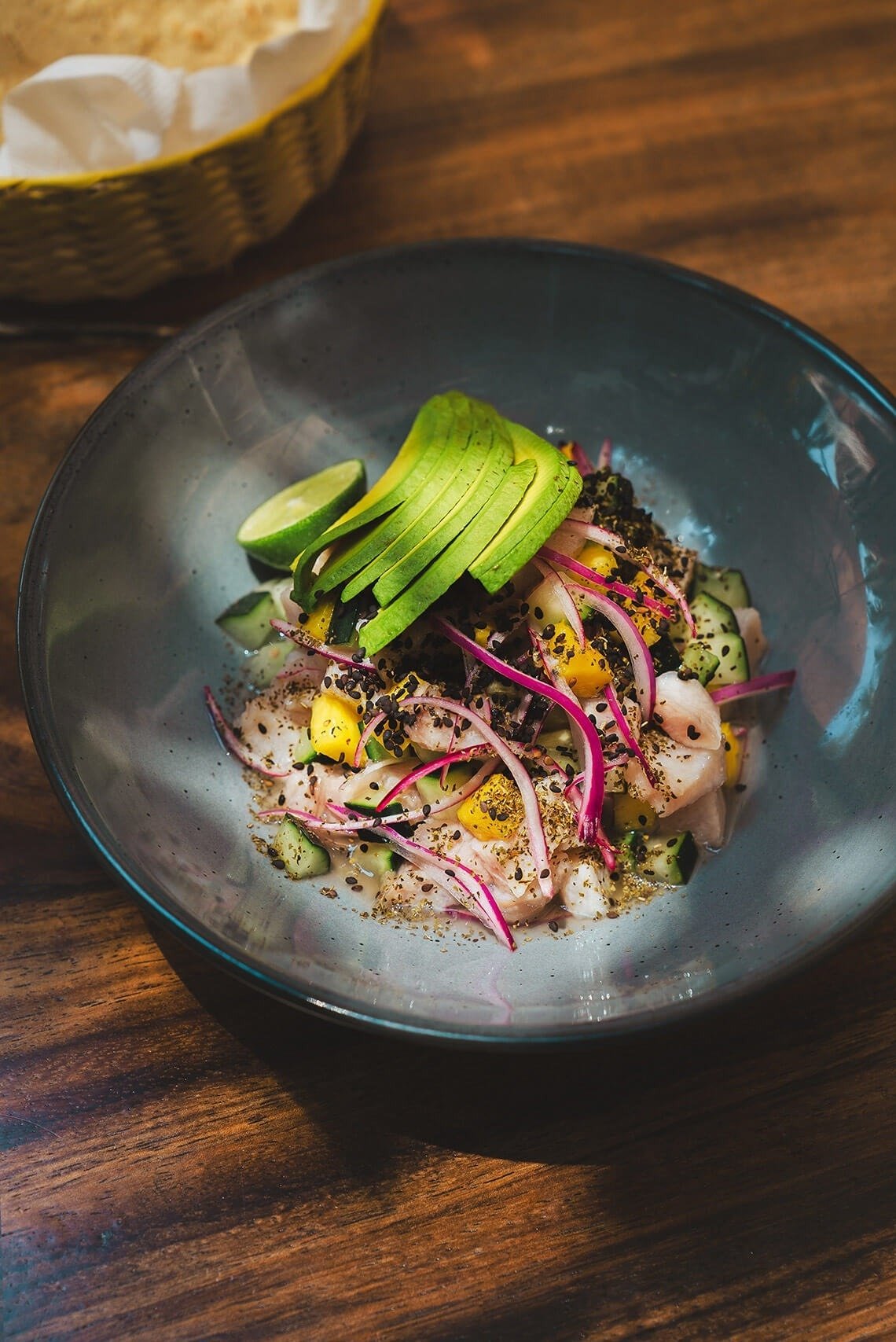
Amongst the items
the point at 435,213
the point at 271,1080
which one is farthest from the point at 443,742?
the point at 435,213

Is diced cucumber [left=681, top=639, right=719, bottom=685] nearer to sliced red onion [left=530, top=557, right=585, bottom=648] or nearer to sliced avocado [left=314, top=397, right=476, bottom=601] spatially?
sliced red onion [left=530, top=557, right=585, bottom=648]

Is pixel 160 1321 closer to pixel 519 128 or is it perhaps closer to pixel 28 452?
pixel 28 452

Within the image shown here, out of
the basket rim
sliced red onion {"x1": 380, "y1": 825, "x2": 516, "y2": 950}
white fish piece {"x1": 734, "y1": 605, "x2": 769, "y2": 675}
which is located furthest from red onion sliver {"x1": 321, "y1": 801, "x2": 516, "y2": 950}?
the basket rim

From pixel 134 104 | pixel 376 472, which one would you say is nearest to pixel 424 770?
pixel 376 472

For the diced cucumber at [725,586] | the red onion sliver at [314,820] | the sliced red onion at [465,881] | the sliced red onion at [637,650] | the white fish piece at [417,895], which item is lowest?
the white fish piece at [417,895]

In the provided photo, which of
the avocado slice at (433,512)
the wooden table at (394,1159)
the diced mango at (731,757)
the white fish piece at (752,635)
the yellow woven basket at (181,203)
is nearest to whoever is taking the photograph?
the wooden table at (394,1159)

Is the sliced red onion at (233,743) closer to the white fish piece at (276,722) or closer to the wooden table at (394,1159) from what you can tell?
the white fish piece at (276,722)

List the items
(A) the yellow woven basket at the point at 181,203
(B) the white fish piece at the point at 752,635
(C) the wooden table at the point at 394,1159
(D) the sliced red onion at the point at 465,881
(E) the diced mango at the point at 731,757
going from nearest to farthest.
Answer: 1. (C) the wooden table at the point at 394,1159
2. (D) the sliced red onion at the point at 465,881
3. (E) the diced mango at the point at 731,757
4. (B) the white fish piece at the point at 752,635
5. (A) the yellow woven basket at the point at 181,203

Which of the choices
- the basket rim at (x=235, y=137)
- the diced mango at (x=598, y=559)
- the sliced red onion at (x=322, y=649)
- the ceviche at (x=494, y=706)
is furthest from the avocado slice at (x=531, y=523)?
the basket rim at (x=235, y=137)
